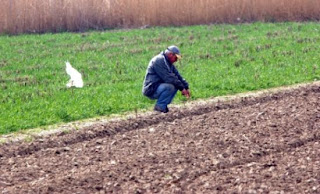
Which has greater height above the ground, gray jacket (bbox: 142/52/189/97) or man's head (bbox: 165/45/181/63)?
man's head (bbox: 165/45/181/63)

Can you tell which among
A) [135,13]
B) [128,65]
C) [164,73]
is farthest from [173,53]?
[135,13]

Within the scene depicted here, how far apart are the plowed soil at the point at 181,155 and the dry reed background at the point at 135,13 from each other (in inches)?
449

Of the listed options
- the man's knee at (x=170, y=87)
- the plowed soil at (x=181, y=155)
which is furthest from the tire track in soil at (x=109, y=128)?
the man's knee at (x=170, y=87)

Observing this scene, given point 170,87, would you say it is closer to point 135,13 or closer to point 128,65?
point 128,65

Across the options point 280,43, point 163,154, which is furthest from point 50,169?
point 280,43

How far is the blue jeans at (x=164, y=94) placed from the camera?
12352mm

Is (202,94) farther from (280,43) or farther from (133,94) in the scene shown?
(280,43)

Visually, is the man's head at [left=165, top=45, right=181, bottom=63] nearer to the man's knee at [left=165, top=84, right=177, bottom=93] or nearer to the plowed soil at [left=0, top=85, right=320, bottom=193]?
the man's knee at [left=165, top=84, right=177, bottom=93]

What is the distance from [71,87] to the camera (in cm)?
1445

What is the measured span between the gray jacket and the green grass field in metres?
0.68

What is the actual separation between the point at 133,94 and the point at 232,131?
345 centimetres

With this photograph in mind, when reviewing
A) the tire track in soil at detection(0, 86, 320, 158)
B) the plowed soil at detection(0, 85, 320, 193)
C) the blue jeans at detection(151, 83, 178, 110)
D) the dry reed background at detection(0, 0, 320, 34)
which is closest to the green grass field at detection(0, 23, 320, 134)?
the blue jeans at detection(151, 83, 178, 110)

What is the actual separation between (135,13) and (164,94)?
40.4 feet

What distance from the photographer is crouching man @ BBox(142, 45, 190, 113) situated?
12.1 m
